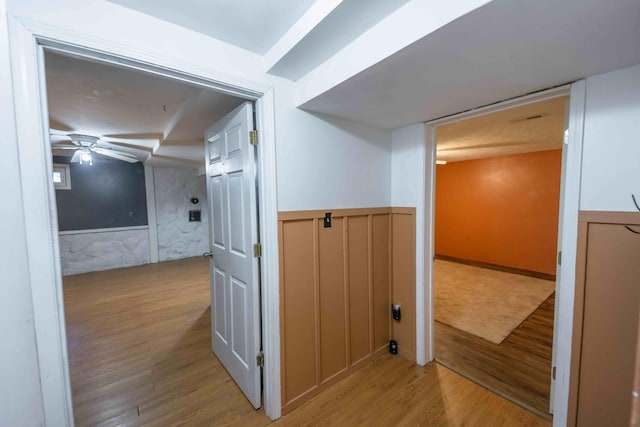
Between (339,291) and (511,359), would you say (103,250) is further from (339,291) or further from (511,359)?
(511,359)

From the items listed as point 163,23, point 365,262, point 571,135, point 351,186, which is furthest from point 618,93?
point 163,23

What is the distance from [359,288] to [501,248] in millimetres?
4069

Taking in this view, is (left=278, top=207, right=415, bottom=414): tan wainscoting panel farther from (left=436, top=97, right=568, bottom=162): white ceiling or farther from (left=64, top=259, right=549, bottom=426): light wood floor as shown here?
(left=436, top=97, right=568, bottom=162): white ceiling

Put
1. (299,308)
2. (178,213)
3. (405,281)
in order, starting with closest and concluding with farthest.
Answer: (299,308) < (405,281) < (178,213)

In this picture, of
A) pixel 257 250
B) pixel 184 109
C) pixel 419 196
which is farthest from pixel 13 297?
pixel 419 196

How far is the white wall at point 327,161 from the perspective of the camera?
1592mm

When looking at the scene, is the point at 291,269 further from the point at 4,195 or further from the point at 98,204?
the point at 98,204

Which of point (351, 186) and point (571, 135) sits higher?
point (571, 135)

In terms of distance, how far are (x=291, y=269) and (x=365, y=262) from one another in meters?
0.71

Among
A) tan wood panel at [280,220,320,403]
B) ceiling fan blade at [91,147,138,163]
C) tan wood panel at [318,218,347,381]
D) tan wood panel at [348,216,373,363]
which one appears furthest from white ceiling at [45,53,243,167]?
tan wood panel at [348,216,373,363]

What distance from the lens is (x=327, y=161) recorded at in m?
1.79

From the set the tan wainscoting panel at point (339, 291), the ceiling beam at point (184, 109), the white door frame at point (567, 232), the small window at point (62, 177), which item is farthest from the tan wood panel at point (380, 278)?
the small window at point (62, 177)

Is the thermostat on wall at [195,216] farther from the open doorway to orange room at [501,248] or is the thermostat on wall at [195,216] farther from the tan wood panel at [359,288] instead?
the open doorway to orange room at [501,248]

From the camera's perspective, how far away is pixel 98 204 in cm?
493
